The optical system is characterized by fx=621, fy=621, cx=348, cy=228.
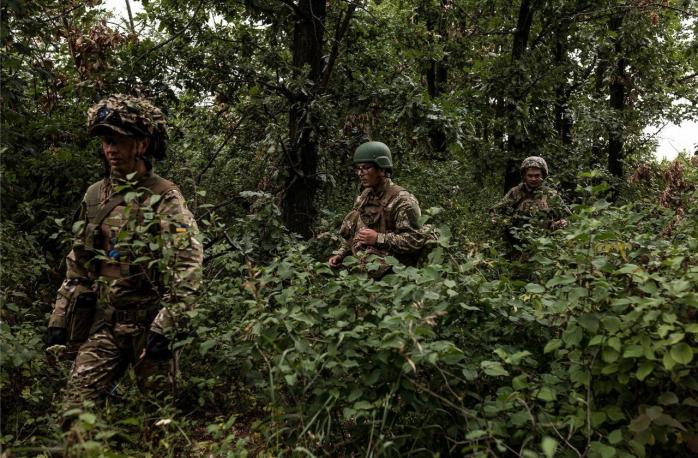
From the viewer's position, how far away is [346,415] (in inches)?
113

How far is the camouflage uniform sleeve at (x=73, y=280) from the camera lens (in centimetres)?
379

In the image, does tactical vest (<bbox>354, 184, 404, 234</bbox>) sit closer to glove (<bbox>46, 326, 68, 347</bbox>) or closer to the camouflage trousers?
the camouflage trousers

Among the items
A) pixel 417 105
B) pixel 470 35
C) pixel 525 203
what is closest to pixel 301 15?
pixel 417 105

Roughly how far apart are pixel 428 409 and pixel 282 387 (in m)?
0.80

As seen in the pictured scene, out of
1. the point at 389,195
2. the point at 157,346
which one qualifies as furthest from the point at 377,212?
the point at 157,346

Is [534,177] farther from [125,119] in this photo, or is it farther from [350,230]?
[125,119]

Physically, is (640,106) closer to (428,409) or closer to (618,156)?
(618,156)

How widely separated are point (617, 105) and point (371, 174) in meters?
11.1

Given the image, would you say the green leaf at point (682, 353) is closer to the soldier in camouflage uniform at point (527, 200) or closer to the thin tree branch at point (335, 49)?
the soldier in camouflage uniform at point (527, 200)

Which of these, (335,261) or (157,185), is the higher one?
(157,185)

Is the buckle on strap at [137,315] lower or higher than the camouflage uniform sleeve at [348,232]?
lower

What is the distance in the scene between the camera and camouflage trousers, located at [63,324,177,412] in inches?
139

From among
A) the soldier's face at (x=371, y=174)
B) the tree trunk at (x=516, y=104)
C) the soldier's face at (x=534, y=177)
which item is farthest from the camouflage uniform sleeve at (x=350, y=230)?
the tree trunk at (x=516, y=104)

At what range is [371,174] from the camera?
5.66m
